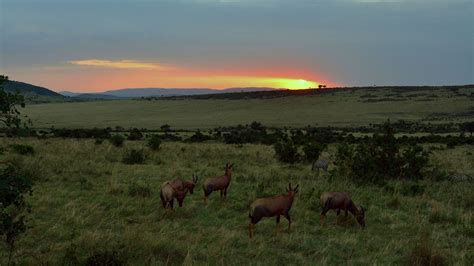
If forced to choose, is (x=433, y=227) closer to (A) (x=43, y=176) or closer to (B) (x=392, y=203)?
(B) (x=392, y=203)

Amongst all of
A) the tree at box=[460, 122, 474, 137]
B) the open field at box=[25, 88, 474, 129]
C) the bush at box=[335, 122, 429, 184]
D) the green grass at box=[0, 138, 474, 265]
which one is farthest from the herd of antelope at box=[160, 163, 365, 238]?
the open field at box=[25, 88, 474, 129]

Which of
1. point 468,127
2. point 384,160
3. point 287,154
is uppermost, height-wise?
point 384,160

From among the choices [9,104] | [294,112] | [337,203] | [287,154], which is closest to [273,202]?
[337,203]

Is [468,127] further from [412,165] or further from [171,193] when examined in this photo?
[171,193]

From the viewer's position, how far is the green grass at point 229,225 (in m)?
7.80

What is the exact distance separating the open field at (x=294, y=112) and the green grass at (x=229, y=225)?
62.6m

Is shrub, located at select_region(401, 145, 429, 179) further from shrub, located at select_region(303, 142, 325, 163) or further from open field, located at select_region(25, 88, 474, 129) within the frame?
open field, located at select_region(25, 88, 474, 129)

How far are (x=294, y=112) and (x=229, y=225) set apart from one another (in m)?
97.4

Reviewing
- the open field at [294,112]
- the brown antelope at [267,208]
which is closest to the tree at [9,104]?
the brown antelope at [267,208]

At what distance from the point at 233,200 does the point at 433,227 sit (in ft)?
17.1

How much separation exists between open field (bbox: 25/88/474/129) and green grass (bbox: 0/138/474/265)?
205 feet

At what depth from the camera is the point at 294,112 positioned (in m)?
106

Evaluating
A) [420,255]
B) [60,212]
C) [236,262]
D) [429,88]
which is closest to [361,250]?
[420,255]

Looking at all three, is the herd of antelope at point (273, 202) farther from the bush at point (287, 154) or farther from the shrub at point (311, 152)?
the shrub at point (311, 152)
